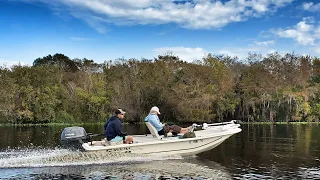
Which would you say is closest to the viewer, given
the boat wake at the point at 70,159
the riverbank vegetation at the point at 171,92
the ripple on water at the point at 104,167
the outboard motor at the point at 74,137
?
the ripple on water at the point at 104,167

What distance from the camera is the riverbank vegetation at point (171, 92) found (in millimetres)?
46000

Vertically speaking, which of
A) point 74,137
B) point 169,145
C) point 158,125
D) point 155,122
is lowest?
point 169,145

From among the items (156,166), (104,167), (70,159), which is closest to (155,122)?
Answer: (156,166)

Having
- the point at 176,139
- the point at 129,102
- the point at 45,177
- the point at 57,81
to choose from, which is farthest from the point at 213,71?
the point at 45,177

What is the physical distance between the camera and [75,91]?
48.8m

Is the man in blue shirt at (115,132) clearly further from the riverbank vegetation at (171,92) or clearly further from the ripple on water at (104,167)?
the riverbank vegetation at (171,92)

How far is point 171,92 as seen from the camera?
48.4 m

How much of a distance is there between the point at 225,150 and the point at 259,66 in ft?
115

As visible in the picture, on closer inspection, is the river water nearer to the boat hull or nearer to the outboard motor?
the boat hull

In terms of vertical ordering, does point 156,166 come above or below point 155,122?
below

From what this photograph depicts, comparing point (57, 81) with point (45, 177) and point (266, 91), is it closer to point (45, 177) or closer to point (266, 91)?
point (266, 91)

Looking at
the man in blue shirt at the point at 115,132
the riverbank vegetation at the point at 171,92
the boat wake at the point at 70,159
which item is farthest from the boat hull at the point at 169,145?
the riverbank vegetation at the point at 171,92

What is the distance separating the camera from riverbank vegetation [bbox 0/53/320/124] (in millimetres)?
46000

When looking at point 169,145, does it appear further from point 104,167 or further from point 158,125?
point 104,167
